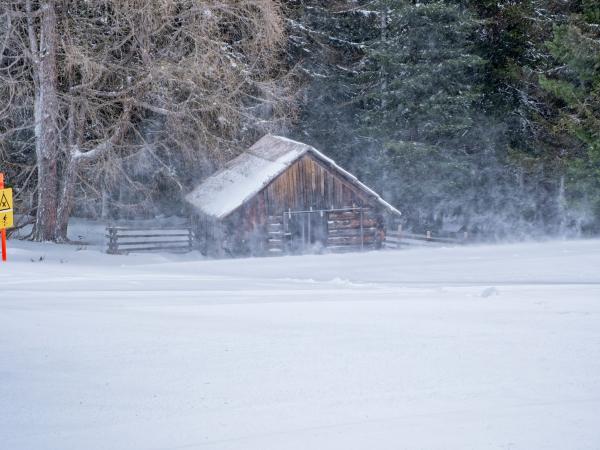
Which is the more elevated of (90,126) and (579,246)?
(90,126)

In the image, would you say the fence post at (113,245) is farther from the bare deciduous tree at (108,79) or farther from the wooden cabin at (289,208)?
the wooden cabin at (289,208)

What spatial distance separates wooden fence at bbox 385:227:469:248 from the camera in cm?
3006

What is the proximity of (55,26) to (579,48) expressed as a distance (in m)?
17.9

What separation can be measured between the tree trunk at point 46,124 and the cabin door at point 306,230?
7654mm

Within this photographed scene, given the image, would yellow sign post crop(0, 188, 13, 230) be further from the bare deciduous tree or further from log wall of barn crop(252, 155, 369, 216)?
log wall of barn crop(252, 155, 369, 216)

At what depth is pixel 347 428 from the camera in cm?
500

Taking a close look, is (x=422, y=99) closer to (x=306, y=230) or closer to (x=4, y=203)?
(x=306, y=230)

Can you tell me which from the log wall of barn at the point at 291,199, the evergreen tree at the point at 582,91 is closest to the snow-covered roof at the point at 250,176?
the log wall of barn at the point at 291,199

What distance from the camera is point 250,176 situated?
2519 centimetres

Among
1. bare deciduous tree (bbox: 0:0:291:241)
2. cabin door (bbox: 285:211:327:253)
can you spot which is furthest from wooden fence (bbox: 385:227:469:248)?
bare deciduous tree (bbox: 0:0:291:241)

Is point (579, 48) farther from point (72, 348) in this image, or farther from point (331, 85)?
point (72, 348)

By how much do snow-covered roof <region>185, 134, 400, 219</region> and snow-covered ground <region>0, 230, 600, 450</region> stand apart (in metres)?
13.2

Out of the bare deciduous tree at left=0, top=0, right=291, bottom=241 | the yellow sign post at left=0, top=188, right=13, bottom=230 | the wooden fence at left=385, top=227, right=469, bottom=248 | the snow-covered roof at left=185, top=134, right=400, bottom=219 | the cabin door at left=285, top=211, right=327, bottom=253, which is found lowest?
the wooden fence at left=385, top=227, right=469, bottom=248

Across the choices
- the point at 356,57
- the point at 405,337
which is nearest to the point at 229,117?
the point at 356,57
